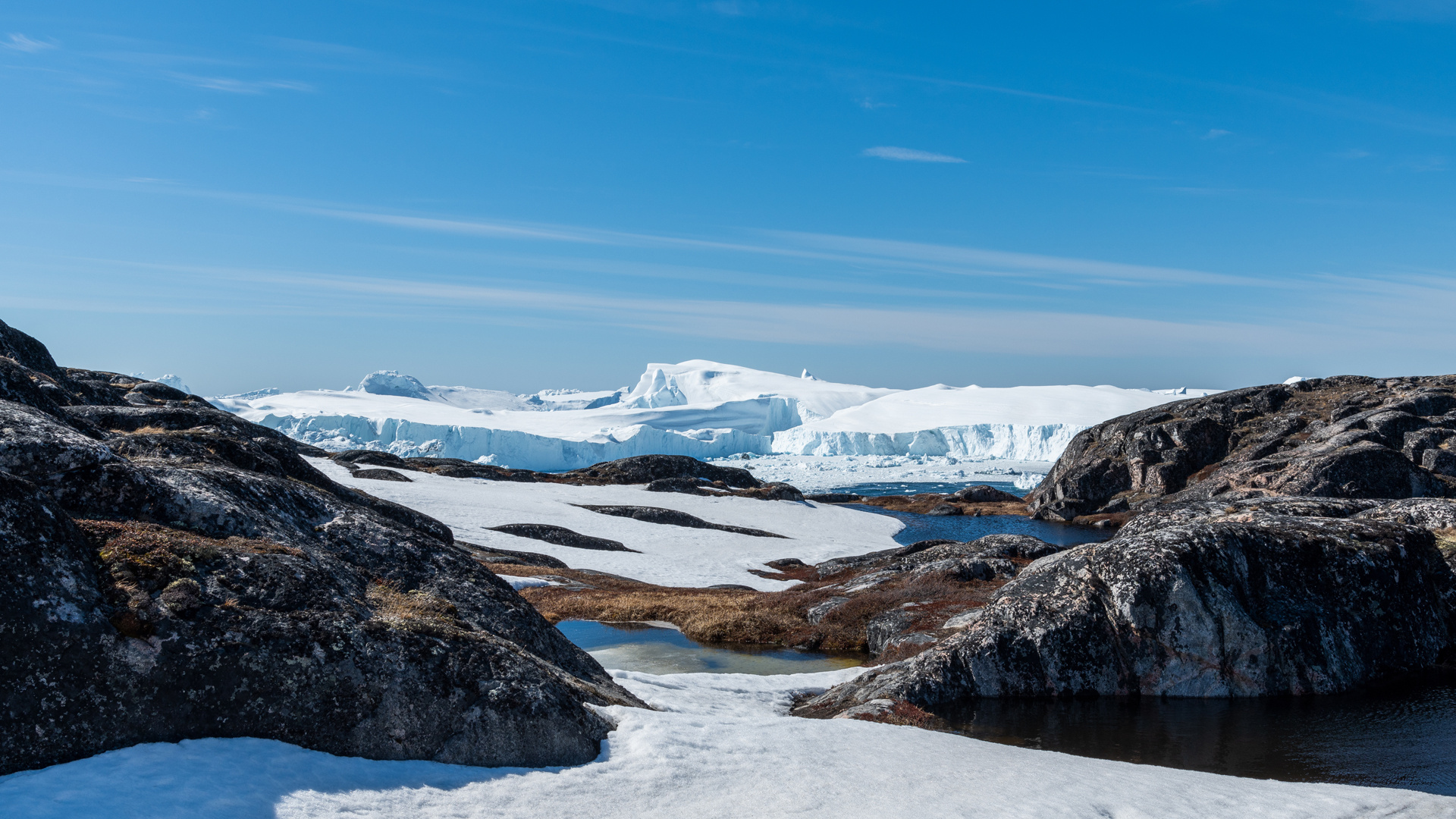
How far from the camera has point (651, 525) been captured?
57.9 m

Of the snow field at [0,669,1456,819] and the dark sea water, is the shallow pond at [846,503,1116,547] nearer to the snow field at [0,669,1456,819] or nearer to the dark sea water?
the dark sea water

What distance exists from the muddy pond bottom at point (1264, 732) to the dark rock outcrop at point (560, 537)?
34.7m

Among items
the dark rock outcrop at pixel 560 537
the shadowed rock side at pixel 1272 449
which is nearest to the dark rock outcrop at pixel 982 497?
the shadowed rock side at pixel 1272 449

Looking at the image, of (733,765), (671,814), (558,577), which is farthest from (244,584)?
(558,577)

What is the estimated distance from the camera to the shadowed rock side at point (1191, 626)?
18.0 meters

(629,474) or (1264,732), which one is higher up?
(629,474)

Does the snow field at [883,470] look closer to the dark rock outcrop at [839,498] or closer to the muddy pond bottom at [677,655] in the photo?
the dark rock outcrop at [839,498]

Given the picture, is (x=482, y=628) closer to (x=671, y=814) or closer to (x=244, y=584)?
(x=244, y=584)

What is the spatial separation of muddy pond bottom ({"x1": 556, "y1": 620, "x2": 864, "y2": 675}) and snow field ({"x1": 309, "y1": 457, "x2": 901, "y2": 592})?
11.8 meters

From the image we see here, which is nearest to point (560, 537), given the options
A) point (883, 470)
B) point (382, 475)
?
point (382, 475)

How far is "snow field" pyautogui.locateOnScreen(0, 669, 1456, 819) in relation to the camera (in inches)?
320

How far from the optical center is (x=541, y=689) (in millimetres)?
10875

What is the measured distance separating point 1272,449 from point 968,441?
83297 mm

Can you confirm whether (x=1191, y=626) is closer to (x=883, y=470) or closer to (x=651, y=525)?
(x=651, y=525)
